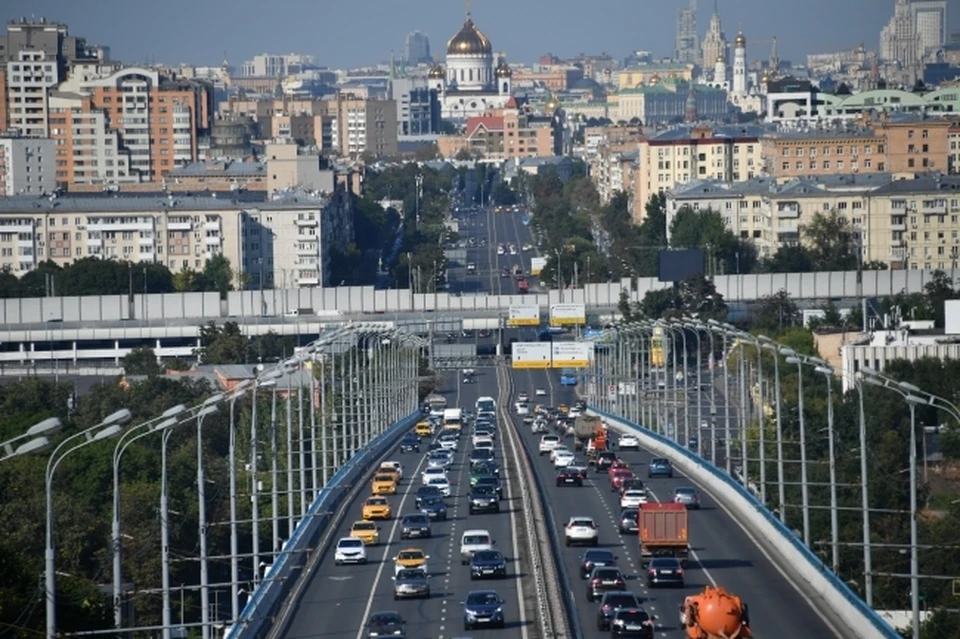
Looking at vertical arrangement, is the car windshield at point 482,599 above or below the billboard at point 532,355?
below

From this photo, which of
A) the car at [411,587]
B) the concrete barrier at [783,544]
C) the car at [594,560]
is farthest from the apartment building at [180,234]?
the car at [411,587]

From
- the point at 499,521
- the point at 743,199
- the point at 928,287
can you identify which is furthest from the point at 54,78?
the point at 499,521

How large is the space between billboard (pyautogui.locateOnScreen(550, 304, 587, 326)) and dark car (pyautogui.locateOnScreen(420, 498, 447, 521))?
43.1 metres

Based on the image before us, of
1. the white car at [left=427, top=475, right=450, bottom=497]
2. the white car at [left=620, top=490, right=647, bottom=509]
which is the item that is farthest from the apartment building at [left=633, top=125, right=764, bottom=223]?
the white car at [left=620, top=490, right=647, bottom=509]

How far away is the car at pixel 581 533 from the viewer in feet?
111

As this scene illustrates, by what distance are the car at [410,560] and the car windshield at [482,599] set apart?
3.16 meters

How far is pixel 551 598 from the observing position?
1093 inches

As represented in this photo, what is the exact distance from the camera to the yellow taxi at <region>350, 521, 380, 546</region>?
34625mm

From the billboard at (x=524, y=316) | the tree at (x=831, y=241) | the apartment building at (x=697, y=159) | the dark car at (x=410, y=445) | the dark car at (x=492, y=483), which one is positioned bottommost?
the dark car at (x=410, y=445)

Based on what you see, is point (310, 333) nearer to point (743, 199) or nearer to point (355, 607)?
point (743, 199)

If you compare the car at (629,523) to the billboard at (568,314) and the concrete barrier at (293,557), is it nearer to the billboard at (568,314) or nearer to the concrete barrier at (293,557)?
the concrete barrier at (293,557)

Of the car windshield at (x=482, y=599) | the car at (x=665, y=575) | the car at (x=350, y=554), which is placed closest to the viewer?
the car windshield at (x=482, y=599)

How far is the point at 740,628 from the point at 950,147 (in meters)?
101

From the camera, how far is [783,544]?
32.1 metres
